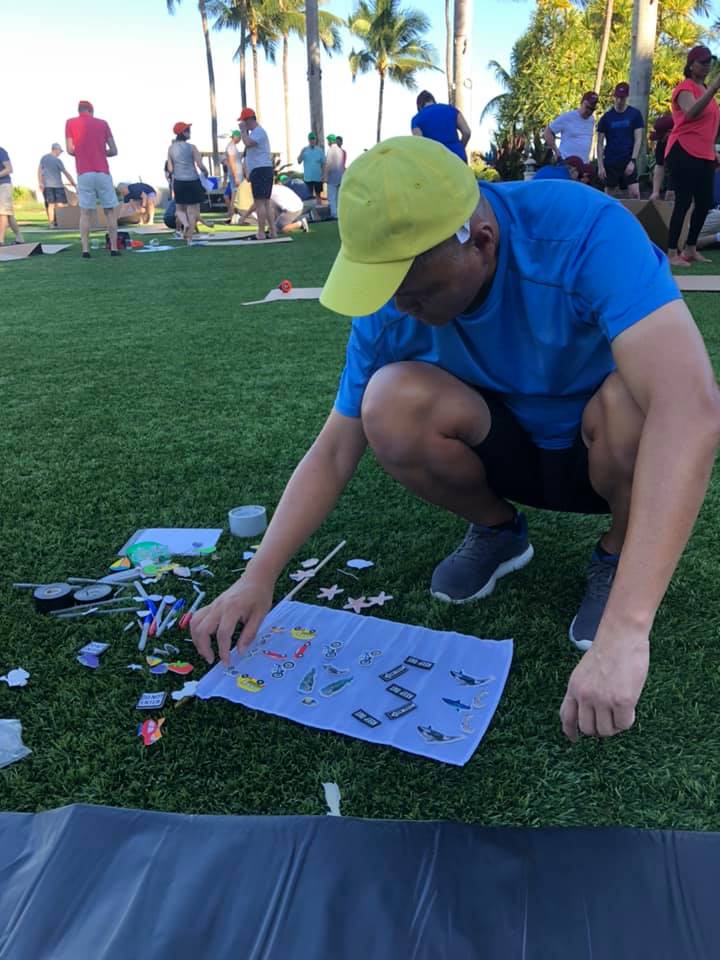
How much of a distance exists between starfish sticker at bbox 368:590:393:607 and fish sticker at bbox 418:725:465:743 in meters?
0.44

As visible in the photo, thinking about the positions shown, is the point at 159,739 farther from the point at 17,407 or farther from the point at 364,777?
the point at 17,407

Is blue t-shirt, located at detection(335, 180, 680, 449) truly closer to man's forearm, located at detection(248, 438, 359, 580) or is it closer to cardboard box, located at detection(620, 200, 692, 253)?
man's forearm, located at detection(248, 438, 359, 580)

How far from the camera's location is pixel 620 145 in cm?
756

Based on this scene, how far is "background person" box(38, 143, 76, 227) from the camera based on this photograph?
45.7 feet

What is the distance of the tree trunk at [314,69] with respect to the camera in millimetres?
15055

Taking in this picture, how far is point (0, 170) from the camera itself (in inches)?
370

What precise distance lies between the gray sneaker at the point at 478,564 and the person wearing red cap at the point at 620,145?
6941 millimetres

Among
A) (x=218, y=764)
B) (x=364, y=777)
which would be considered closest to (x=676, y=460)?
(x=364, y=777)

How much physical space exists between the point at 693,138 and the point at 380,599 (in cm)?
514

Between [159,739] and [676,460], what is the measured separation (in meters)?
0.98

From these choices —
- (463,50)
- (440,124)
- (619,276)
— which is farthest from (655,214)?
(619,276)

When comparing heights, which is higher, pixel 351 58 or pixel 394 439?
pixel 351 58

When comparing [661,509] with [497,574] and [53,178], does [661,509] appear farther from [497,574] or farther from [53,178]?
[53,178]

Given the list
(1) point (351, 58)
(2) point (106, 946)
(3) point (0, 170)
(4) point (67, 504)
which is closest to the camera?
(2) point (106, 946)
